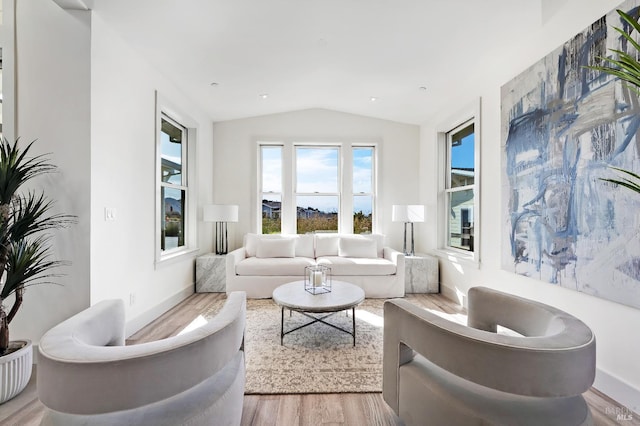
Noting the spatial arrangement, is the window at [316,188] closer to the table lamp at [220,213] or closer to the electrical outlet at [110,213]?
the table lamp at [220,213]

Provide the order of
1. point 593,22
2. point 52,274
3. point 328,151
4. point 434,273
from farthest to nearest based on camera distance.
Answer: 1. point 328,151
2. point 434,273
3. point 52,274
4. point 593,22

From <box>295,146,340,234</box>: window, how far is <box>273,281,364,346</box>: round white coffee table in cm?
215

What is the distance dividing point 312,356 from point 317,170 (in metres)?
3.35

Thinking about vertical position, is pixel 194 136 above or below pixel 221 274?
above

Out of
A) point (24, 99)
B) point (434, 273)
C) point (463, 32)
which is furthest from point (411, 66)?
point (24, 99)

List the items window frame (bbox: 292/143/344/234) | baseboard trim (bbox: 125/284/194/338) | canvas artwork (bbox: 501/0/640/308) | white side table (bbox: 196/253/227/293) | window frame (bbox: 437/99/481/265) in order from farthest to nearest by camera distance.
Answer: window frame (bbox: 292/143/344/234), white side table (bbox: 196/253/227/293), window frame (bbox: 437/99/481/265), baseboard trim (bbox: 125/284/194/338), canvas artwork (bbox: 501/0/640/308)

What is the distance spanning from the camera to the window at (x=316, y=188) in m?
4.98

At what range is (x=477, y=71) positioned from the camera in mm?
3158

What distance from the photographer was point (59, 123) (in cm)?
223

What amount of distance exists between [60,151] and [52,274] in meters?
0.95

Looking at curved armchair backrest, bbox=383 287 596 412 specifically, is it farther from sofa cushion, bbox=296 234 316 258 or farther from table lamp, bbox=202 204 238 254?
table lamp, bbox=202 204 238 254

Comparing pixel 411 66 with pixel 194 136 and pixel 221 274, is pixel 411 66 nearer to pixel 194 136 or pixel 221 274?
pixel 194 136

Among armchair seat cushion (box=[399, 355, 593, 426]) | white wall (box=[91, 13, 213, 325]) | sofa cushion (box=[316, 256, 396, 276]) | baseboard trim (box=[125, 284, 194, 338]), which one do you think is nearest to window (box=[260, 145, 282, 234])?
sofa cushion (box=[316, 256, 396, 276])

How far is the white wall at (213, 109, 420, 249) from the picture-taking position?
4.90 metres
